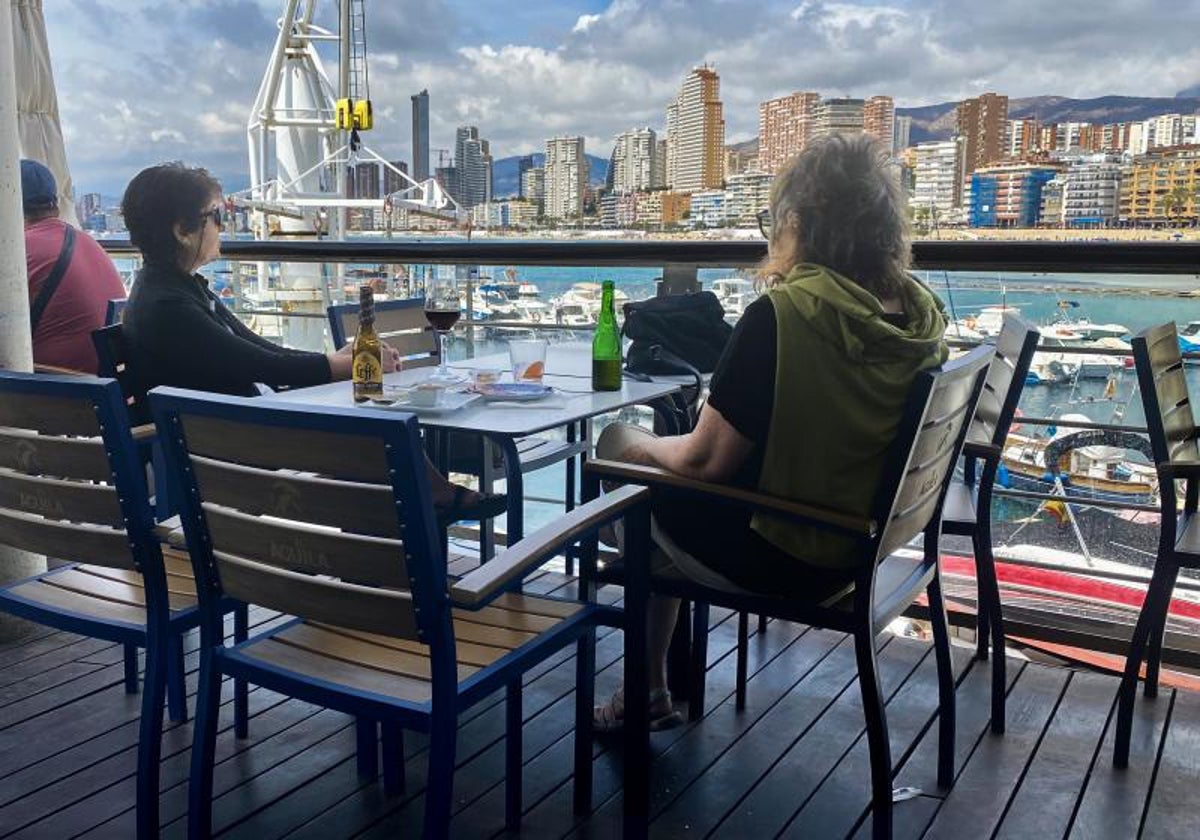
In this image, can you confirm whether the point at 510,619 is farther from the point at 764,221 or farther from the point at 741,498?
the point at 764,221

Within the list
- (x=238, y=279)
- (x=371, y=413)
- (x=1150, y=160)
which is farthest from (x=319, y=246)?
(x=1150, y=160)

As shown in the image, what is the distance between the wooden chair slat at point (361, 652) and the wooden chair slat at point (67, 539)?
1.22 feet

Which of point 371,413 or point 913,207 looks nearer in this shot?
point 371,413

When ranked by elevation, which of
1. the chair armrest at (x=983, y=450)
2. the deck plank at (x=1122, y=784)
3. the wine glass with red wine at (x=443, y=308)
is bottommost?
the deck plank at (x=1122, y=784)

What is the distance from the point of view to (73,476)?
1.94 metres

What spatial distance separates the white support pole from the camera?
112 inches

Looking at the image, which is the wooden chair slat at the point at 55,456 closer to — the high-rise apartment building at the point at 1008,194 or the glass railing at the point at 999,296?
the glass railing at the point at 999,296

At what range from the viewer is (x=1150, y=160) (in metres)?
8.23

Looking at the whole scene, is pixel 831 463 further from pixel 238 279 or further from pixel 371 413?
pixel 238 279

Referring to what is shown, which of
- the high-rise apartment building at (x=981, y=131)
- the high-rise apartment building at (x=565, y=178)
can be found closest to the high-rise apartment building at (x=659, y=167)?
the high-rise apartment building at (x=565, y=178)

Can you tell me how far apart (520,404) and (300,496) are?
92cm

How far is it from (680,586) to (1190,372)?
1682mm

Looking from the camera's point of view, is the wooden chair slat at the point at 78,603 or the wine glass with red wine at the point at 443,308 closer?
the wooden chair slat at the point at 78,603

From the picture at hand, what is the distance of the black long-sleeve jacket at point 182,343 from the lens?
2611 mm
